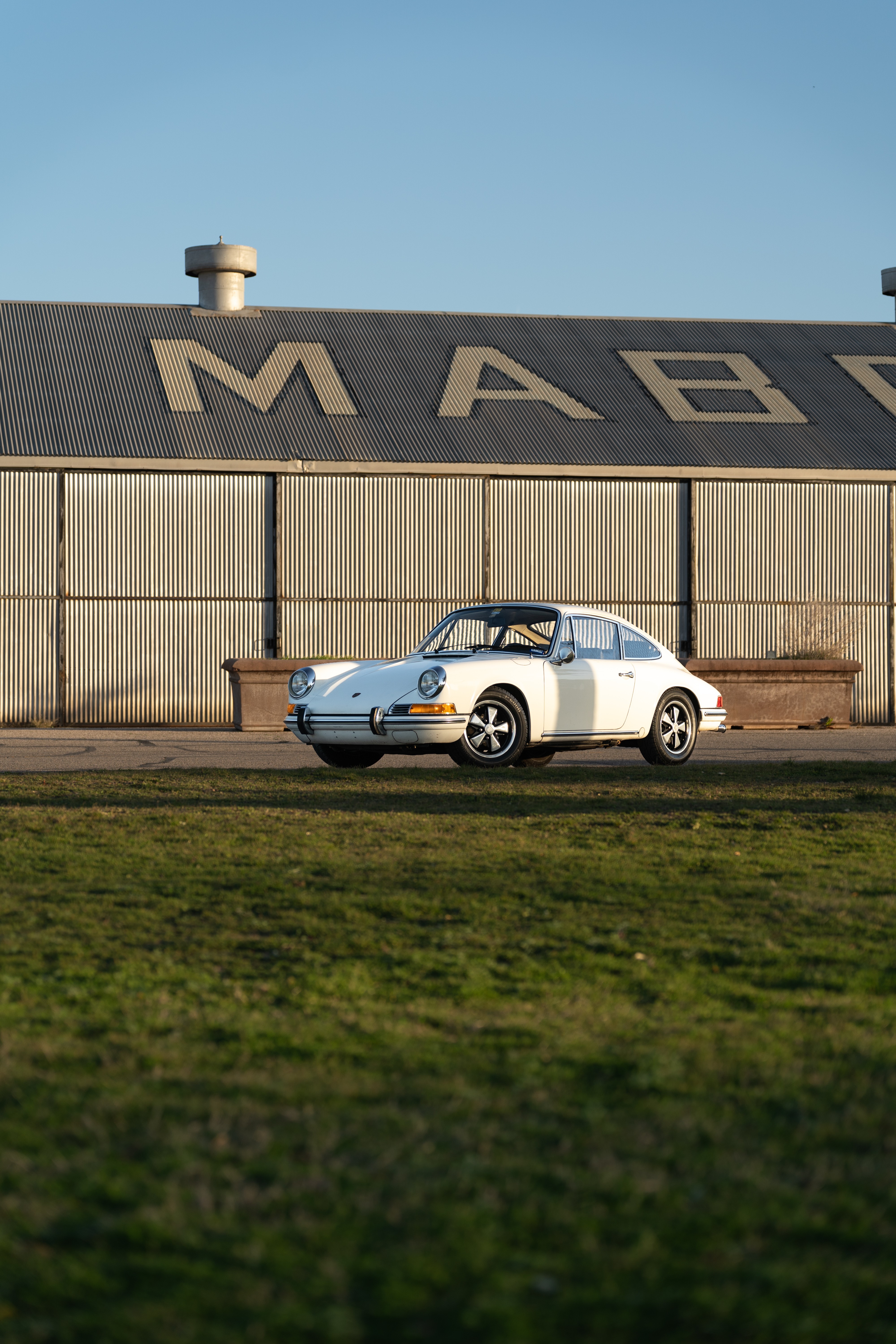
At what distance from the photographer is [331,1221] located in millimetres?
2625

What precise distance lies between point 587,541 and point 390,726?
15568 millimetres

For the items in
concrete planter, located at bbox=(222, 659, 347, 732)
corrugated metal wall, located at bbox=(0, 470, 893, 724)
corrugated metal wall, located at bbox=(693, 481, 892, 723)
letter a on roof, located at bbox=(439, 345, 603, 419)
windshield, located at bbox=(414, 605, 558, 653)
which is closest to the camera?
windshield, located at bbox=(414, 605, 558, 653)

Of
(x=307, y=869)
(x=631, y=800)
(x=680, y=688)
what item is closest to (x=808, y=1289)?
(x=307, y=869)

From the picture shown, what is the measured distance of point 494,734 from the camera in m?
12.3

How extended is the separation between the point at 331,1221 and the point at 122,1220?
1.23ft

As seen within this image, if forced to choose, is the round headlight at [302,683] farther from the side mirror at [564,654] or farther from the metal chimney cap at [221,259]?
the metal chimney cap at [221,259]

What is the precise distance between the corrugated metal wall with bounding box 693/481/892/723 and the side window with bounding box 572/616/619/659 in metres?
13.9

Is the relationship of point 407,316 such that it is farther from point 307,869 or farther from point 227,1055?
point 227,1055

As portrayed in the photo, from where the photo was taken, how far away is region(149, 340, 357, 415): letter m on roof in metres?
27.7

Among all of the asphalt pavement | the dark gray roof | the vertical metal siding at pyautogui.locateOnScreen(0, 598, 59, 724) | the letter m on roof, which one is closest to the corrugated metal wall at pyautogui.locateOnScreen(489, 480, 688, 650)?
the dark gray roof

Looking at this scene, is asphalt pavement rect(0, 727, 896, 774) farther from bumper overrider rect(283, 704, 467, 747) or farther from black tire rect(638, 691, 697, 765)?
bumper overrider rect(283, 704, 467, 747)

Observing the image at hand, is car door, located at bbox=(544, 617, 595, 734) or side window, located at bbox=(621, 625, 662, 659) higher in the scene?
side window, located at bbox=(621, 625, 662, 659)

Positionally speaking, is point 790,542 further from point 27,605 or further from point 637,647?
point 637,647

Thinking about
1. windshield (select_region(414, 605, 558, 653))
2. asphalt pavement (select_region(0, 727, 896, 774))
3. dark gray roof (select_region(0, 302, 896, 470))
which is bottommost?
asphalt pavement (select_region(0, 727, 896, 774))
